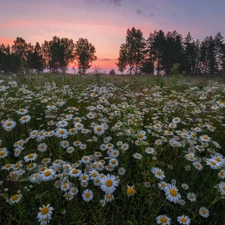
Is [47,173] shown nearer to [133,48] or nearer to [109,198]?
[109,198]

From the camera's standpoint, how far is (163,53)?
4728 cm

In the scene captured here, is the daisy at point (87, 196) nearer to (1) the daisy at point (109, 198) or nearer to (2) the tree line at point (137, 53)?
(1) the daisy at point (109, 198)

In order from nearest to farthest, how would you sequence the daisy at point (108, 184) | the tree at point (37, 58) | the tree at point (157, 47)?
the daisy at point (108, 184) < the tree at point (157, 47) < the tree at point (37, 58)

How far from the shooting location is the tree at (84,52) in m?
54.3

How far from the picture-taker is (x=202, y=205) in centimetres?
182

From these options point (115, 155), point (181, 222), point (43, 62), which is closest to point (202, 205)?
point (181, 222)

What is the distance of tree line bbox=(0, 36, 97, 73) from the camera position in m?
53.7

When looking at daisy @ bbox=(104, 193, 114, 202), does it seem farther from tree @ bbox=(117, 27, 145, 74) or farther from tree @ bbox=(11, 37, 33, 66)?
tree @ bbox=(11, 37, 33, 66)

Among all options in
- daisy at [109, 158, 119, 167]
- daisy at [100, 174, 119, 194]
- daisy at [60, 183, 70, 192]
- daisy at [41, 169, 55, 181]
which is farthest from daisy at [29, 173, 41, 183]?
daisy at [109, 158, 119, 167]

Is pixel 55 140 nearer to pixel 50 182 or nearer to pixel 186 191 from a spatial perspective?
pixel 50 182

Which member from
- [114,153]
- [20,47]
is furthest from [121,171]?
[20,47]

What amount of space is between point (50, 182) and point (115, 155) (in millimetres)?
810

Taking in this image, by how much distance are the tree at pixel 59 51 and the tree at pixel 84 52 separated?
2696mm

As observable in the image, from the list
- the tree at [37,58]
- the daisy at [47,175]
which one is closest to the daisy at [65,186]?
the daisy at [47,175]
